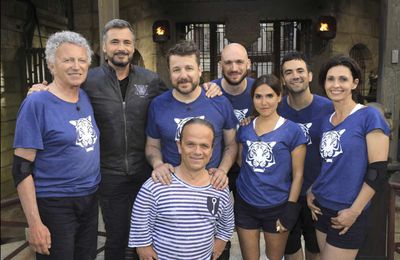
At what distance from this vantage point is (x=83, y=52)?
8.50 ft

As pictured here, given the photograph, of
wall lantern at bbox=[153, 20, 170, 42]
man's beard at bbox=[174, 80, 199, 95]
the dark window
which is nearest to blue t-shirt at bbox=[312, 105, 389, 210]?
man's beard at bbox=[174, 80, 199, 95]

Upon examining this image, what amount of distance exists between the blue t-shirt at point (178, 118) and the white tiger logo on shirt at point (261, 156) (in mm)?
297

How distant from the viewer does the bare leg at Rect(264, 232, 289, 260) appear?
276 centimetres

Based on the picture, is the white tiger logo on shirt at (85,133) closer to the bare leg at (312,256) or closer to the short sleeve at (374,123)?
the short sleeve at (374,123)

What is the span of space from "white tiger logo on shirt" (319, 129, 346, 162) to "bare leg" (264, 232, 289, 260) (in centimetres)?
60

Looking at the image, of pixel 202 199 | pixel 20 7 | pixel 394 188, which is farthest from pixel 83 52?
pixel 20 7

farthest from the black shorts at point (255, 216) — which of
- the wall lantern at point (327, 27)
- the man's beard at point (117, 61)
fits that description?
the wall lantern at point (327, 27)

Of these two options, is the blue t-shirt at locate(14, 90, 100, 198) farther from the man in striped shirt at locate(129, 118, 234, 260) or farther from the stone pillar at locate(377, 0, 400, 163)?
the stone pillar at locate(377, 0, 400, 163)

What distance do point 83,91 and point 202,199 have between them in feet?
3.68

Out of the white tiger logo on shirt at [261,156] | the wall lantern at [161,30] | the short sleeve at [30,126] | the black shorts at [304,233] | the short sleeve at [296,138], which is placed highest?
the wall lantern at [161,30]

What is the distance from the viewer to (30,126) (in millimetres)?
2338

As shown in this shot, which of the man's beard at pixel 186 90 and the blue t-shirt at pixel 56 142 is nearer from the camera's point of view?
the blue t-shirt at pixel 56 142

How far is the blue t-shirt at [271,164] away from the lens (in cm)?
267

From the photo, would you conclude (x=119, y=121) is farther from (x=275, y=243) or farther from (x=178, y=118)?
(x=275, y=243)
